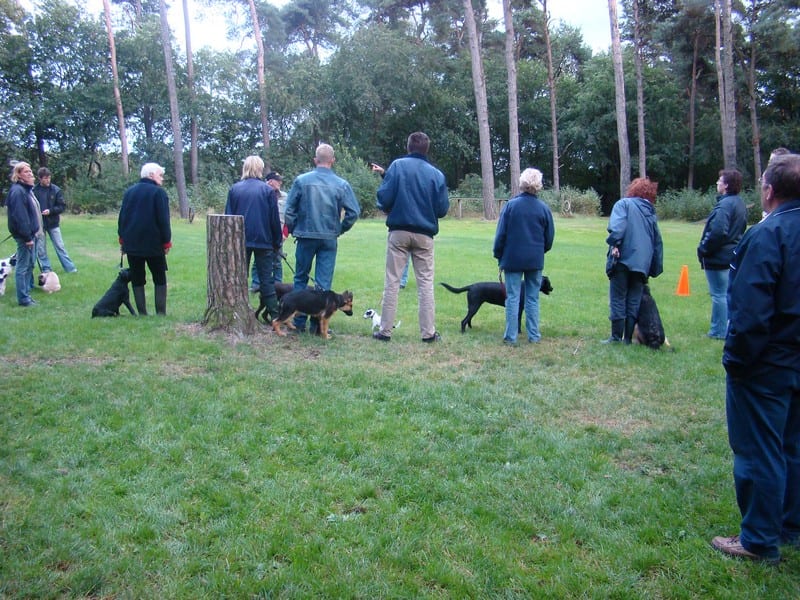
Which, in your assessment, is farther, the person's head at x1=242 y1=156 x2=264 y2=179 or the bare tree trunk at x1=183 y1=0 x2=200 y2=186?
the bare tree trunk at x1=183 y1=0 x2=200 y2=186

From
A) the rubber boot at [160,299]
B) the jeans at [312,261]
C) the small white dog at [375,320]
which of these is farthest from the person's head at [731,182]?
the rubber boot at [160,299]

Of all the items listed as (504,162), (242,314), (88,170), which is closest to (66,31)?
(88,170)

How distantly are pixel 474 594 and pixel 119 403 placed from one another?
3165 millimetres

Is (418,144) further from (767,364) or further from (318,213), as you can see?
(767,364)

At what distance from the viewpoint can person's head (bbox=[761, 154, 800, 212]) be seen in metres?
2.81

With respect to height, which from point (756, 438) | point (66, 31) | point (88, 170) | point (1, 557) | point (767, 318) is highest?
point (66, 31)

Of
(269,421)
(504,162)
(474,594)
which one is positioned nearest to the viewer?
(474,594)

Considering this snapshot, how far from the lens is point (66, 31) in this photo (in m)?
35.1

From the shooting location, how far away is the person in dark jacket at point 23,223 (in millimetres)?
8188

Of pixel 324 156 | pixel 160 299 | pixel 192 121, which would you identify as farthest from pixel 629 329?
pixel 192 121

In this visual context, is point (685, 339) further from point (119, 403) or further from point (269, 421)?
point (119, 403)

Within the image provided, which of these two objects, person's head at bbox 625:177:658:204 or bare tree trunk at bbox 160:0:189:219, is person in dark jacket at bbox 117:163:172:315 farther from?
bare tree trunk at bbox 160:0:189:219

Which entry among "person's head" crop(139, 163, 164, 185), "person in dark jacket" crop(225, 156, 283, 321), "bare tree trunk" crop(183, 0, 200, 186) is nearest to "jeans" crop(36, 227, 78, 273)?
"person's head" crop(139, 163, 164, 185)

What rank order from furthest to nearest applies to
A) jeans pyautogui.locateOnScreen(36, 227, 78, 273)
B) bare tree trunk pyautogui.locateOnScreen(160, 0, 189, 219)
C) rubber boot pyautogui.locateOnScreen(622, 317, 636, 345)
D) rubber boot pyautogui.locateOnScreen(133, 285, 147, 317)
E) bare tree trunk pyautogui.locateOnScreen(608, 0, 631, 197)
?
bare tree trunk pyautogui.locateOnScreen(160, 0, 189, 219) < bare tree trunk pyautogui.locateOnScreen(608, 0, 631, 197) < jeans pyautogui.locateOnScreen(36, 227, 78, 273) < rubber boot pyautogui.locateOnScreen(133, 285, 147, 317) < rubber boot pyautogui.locateOnScreen(622, 317, 636, 345)
